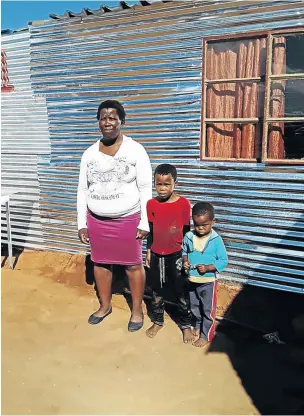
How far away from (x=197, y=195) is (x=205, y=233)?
4.59 ft

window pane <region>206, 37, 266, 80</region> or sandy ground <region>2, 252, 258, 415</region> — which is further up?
window pane <region>206, 37, 266, 80</region>

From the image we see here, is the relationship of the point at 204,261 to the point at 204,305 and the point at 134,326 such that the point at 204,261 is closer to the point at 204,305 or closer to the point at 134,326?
the point at 204,305

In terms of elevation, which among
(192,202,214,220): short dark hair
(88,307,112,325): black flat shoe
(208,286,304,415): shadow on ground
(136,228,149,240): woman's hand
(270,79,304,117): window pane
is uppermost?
(270,79,304,117): window pane

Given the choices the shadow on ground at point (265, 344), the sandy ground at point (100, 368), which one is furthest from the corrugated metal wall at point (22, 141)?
the sandy ground at point (100, 368)

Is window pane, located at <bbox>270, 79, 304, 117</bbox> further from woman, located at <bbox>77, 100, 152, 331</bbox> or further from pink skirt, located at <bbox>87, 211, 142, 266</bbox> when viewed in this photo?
pink skirt, located at <bbox>87, 211, 142, 266</bbox>

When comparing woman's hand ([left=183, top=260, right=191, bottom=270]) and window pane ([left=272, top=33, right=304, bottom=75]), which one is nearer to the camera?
woman's hand ([left=183, top=260, right=191, bottom=270])

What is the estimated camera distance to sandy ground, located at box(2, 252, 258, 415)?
2965 mm

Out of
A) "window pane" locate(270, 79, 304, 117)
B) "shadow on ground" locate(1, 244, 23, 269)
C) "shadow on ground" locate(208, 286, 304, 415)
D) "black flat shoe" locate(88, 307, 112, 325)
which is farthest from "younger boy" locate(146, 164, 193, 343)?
"shadow on ground" locate(1, 244, 23, 269)

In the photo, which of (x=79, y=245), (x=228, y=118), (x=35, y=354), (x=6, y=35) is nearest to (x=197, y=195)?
(x=228, y=118)

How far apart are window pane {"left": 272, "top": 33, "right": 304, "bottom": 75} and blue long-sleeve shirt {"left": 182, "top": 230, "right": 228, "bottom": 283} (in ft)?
6.40

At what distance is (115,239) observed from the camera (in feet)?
12.4

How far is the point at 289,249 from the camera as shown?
173 inches

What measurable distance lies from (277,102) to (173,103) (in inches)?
47.9

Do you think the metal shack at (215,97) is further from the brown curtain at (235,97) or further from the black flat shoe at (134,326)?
the black flat shoe at (134,326)
